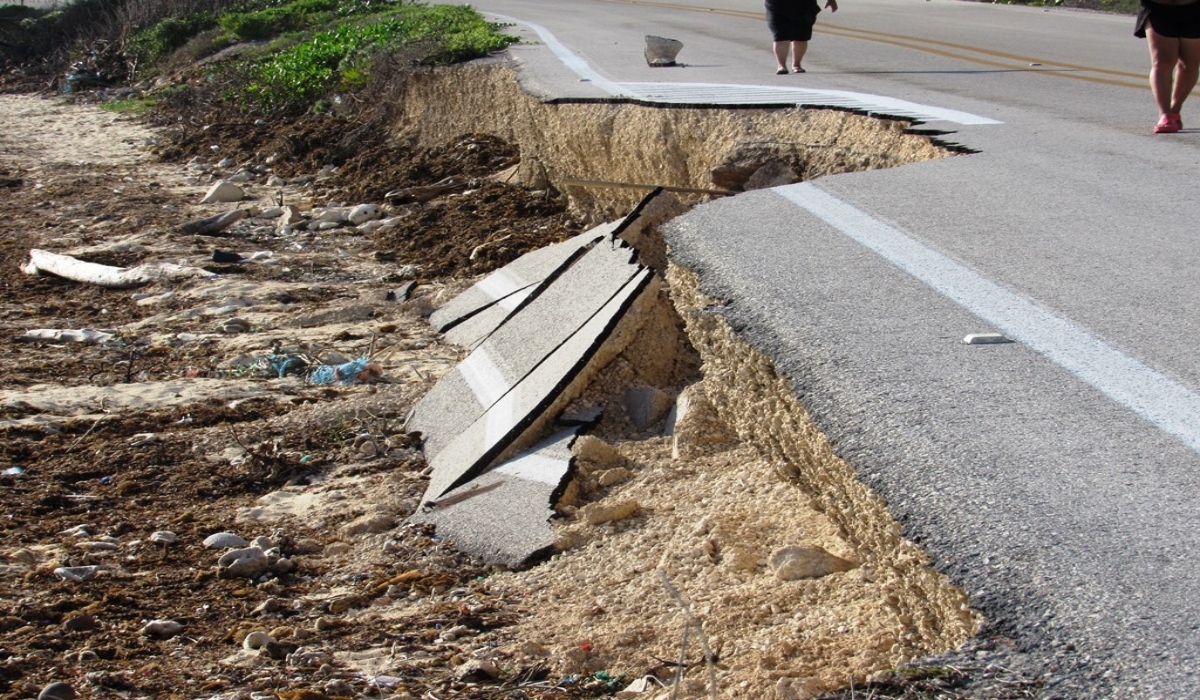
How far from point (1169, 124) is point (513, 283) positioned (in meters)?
4.14

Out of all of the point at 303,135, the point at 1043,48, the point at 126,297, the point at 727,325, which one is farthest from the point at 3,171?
the point at 727,325

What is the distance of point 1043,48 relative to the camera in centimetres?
1332

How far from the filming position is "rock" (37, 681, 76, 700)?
348 centimetres

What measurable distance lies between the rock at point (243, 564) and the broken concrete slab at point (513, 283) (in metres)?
2.86

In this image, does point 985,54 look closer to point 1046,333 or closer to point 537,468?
point 537,468

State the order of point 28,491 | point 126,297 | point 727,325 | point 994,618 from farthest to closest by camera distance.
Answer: point 126,297 → point 28,491 → point 727,325 → point 994,618

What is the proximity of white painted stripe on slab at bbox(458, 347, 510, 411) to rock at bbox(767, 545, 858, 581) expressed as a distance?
253 cm

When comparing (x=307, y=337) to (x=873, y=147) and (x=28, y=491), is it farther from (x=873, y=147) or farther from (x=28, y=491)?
(x=873, y=147)

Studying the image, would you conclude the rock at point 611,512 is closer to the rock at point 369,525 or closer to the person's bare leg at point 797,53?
the rock at point 369,525

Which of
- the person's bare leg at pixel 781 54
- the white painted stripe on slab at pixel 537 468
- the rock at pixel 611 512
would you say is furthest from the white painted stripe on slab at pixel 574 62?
the rock at pixel 611 512

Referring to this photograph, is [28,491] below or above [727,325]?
below

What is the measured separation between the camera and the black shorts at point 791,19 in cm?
1181

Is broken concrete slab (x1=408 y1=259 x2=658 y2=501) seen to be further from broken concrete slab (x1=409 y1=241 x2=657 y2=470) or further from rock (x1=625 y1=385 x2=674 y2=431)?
rock (x1=625 y1=385 x2=674 y2=431)

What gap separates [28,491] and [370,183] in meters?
7.54
